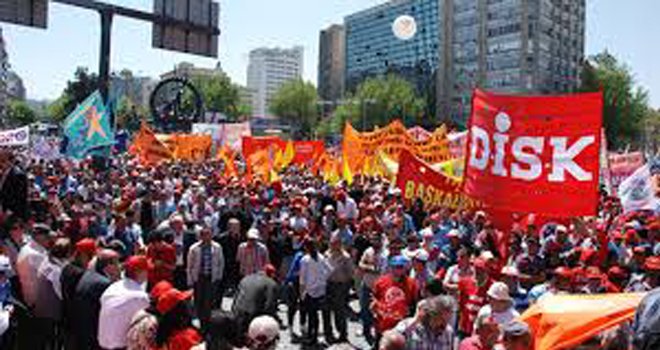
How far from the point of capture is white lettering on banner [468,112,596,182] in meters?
8.37

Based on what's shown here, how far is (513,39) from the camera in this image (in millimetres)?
96688

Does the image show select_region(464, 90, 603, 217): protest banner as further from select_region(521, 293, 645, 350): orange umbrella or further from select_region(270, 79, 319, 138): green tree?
select_region(270, 79, 319, 138): green tree

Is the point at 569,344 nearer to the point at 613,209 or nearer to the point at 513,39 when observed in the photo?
the point at 613,209

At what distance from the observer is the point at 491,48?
10181 cm

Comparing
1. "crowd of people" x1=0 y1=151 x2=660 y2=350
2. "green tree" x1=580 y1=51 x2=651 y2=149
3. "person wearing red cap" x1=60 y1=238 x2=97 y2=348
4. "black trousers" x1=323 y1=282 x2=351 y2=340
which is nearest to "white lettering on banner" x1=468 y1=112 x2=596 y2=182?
"crowd of people" x1=0 y1=151 x2=660 y2=350

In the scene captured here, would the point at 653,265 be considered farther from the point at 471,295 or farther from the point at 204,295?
the point at 204,295

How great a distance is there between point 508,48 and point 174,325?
323 feet

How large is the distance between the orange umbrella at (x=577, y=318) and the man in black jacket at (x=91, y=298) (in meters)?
3.73

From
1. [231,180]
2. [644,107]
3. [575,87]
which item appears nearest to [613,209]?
[231,180]

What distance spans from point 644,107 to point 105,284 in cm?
8935

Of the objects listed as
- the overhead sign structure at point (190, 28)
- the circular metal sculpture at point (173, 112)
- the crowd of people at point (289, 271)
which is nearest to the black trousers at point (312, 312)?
the crowd of people at point (289, 271)

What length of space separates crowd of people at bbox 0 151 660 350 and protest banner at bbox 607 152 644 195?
2.81m

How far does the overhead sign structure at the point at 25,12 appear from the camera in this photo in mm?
14516

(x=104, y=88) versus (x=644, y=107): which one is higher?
(x=644, y=107)
